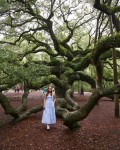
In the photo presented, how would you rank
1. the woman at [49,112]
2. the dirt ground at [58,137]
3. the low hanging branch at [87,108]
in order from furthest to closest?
the woman at [49,112], the dirt ground at [58,137], the low hanging branch at [87,108]

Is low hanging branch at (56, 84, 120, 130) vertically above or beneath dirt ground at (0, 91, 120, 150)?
above

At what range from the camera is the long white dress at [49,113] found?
11.0 metres

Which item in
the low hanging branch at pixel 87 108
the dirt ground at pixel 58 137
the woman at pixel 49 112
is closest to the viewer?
the low hanging branch at pixel 87 108

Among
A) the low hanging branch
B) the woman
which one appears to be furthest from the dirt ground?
the low hanging branch

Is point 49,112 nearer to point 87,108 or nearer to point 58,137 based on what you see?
point 58,137

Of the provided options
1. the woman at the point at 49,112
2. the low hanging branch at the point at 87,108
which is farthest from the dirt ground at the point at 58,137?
the low hanging branch at the point at 87,108

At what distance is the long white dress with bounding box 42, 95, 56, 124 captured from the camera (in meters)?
11.0

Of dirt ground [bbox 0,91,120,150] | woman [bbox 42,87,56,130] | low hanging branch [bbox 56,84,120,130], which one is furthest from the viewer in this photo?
woman [bbox 42,87,56,130]

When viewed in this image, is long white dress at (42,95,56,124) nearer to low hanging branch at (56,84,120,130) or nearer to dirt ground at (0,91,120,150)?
dirt ground at (0,91,120,150)

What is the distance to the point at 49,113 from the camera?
36.7 ft

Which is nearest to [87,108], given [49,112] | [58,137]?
[58,137]

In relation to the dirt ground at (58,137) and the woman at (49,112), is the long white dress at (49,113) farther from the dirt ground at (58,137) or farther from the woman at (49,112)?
the dirt ground at (58,137)

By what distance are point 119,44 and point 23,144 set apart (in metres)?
4.62

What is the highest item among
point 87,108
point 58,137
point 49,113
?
point 87,108
